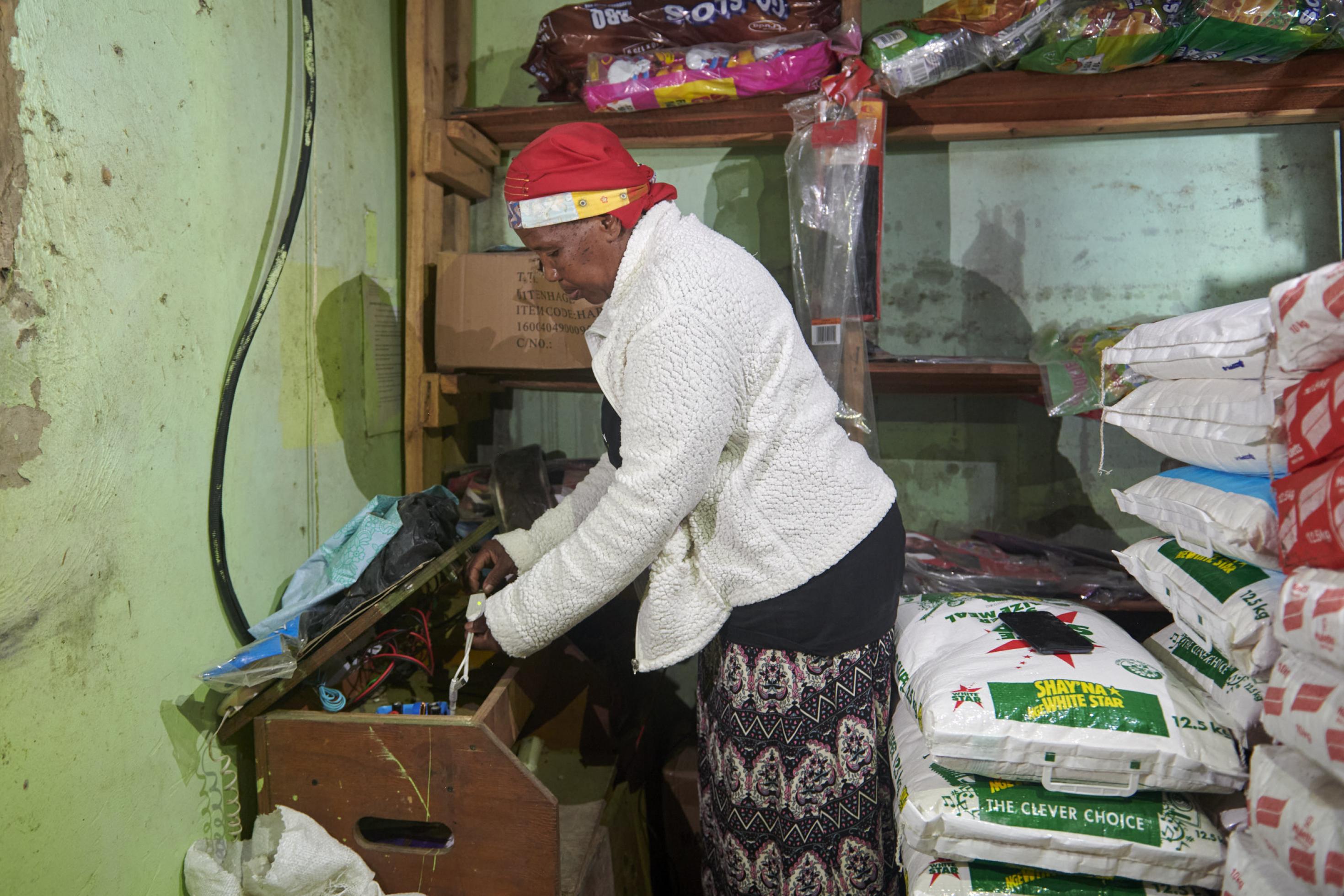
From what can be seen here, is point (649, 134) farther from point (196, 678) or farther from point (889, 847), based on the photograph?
point (889, 847)

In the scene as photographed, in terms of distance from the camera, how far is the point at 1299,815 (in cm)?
84

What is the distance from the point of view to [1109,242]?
2053 mm

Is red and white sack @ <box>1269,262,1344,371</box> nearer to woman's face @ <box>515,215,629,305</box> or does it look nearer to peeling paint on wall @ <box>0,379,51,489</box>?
woman's face @ <box>515,215,629,305</box>

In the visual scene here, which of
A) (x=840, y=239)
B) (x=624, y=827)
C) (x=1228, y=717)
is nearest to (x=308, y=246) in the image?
(x=840, y=239)

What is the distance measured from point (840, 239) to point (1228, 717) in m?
1.15

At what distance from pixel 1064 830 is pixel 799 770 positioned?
407 millimetres

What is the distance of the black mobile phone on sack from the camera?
1.28 m

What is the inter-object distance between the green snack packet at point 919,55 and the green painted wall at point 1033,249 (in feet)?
1.31

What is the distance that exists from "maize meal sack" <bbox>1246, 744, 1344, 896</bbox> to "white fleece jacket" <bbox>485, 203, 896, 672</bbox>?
58 centimetres

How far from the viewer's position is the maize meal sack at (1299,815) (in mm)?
785

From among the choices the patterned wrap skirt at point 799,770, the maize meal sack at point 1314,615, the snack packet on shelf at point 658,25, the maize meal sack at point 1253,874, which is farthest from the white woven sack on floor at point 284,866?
the snack packet on shelf at point 658,25

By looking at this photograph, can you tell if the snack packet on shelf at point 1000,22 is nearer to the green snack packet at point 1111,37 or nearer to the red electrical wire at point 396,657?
the green snack packet at point 1111,37

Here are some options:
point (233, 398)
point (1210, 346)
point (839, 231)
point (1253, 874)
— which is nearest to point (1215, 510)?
point (1210, 346)

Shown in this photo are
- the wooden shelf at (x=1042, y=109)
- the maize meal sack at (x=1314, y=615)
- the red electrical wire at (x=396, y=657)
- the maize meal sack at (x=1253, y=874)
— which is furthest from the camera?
the wooden shelf at (x=1042, y=109)
